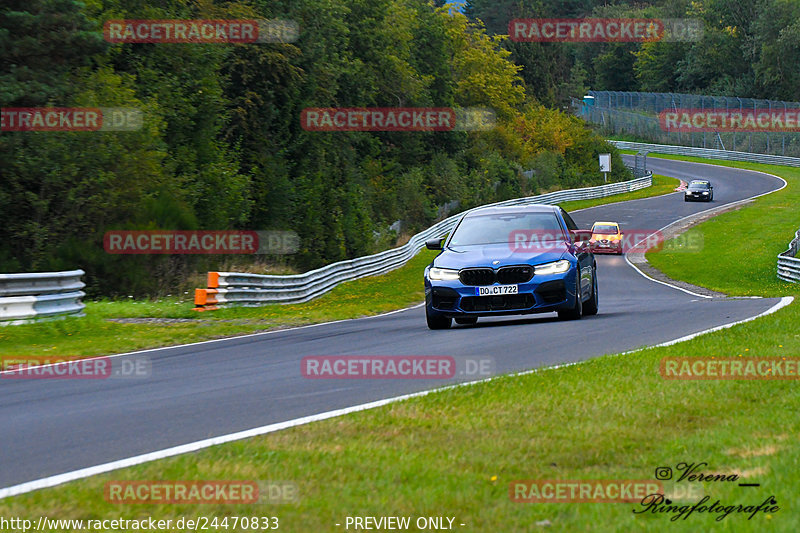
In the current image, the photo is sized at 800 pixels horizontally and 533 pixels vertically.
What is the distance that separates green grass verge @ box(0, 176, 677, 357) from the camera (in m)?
14.8

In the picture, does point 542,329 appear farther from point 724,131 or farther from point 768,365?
point 724,131

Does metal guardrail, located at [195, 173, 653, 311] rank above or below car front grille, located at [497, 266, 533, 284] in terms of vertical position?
below

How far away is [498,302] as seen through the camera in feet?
47.1

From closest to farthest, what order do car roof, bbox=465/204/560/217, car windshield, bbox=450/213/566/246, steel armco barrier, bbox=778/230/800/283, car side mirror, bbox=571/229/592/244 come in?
car windshield, bbox=450/213/566/246 < car side mirror, bbox=571/229/592/244 < car roof, bbox=465/204/560/217 < steel armco barrier, bbox=778/230/800/283

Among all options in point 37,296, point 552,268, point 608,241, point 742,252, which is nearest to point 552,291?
point 552,268

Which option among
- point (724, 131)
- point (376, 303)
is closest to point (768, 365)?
point (376, 303)

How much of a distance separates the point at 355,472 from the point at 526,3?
155 m

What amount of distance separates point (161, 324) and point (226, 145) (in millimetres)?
20047

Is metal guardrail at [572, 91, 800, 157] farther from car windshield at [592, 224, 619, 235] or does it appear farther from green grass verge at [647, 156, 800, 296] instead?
car windshield at [592, 224, 619, 235]

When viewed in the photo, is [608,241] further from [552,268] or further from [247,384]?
[247,384]

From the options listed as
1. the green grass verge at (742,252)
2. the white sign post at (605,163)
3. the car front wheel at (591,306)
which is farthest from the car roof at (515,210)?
the white sign post at (605,163)

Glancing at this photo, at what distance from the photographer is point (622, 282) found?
3416 cm

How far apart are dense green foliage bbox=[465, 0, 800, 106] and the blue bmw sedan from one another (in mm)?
95750

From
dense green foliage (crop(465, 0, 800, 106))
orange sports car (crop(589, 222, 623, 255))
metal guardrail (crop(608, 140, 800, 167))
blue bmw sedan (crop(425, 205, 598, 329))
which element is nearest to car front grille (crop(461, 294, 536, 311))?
blue bmw sedan (crop(425, 205, 598, 329))
